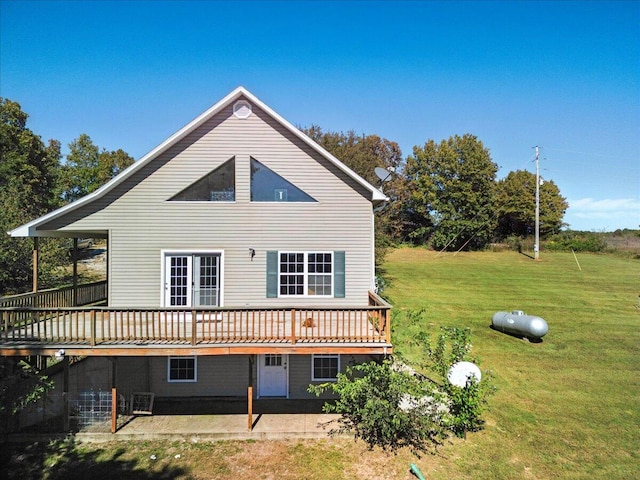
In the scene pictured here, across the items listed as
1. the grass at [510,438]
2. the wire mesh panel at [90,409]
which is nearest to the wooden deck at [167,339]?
the grass at [510,438]

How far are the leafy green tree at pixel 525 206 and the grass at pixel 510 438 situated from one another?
899 inches

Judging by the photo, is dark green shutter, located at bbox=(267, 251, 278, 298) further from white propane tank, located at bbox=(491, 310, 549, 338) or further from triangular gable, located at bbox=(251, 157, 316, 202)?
white propane tank, located at bbox=(491, 310, 549, 338)

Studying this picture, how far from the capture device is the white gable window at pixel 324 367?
11727 millimetres

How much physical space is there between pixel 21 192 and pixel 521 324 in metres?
31.5

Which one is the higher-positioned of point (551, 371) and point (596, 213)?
point (596, 213)

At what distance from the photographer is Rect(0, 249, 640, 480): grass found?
805 centimetres

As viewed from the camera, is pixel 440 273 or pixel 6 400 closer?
pixel 6 400

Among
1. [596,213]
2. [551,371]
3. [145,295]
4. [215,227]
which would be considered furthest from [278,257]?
[596,213]

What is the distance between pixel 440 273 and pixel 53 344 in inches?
977

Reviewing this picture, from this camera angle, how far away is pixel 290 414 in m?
10.5

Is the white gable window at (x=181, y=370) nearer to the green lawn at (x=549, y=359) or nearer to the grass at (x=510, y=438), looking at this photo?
the grass at (x=510, y=438)

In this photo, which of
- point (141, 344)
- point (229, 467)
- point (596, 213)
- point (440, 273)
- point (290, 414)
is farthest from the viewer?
point (596, 213)

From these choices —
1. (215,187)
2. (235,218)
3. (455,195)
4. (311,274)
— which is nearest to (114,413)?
(235,218)

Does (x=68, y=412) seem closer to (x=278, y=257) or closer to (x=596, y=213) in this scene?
(x=278, y=257)
